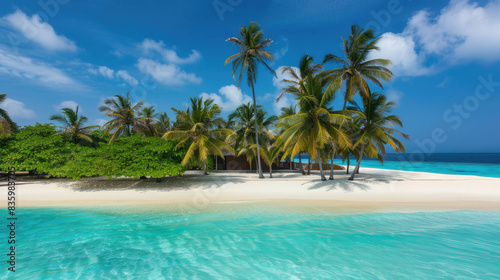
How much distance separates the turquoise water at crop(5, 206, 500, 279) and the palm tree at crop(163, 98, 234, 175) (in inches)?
243

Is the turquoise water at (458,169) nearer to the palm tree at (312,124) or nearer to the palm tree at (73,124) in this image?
the palm tree at (312,124)

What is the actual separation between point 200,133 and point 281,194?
6.91 m

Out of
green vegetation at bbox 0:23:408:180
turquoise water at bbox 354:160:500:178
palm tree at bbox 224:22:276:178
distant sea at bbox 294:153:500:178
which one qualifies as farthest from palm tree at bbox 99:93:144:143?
turquoise water at bbox 354:160:500:178

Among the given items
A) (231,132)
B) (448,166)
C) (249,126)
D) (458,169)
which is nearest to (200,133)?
(231,132)

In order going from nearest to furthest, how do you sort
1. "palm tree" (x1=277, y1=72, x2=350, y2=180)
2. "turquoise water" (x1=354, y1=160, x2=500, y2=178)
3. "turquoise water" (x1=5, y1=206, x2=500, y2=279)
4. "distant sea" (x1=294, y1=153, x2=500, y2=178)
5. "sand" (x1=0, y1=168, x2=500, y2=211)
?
"turquoise water" (x1=5, y1=206, x2=500, y2=279)
"sand" (x1=0, y1=168, x2=500, y2=211)
"palm tree" (x1=277, y1=72, x2=350, y2=180)
"turquoise water" (x1=354, y1=160, x2=500, y2=178)
"distant sea" (x1=294, y1=153, x2=500, y2=178)

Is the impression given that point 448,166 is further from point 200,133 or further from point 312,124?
point 200,133

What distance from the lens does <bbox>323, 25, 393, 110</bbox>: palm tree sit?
14383 mm

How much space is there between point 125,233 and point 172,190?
20.2ft

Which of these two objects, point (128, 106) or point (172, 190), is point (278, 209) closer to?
point (172, 190)

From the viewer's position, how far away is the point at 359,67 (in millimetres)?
15070

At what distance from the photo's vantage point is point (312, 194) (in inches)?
484

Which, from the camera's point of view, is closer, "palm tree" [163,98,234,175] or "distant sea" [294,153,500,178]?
"palm tree" [163,98,234,175]

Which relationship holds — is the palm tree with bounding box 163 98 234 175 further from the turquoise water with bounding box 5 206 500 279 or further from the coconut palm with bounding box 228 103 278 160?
the turquoise water with bounding box 5 206 500 279

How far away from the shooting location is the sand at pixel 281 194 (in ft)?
34.6
